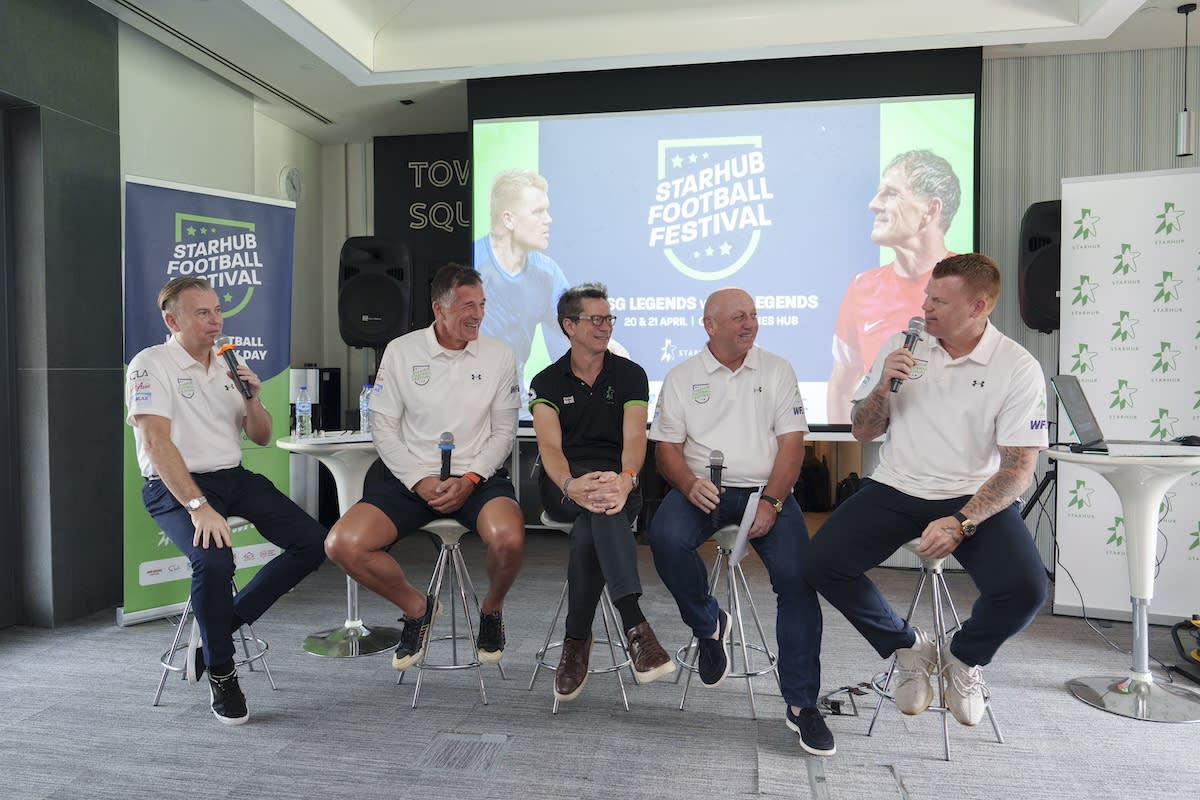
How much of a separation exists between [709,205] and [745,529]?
8.48 ft

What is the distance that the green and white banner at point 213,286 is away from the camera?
11.7 feet

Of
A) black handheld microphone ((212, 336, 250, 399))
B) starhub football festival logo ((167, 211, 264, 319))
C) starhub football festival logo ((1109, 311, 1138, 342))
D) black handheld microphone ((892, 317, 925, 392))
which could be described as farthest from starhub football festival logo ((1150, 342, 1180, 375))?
starhub football festival logo ((167, 211, 264, 319))

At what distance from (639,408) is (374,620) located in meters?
1.71

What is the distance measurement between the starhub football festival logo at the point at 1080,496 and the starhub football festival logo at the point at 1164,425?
366mm

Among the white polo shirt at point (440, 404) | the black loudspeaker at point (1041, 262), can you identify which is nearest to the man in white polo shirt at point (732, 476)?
the white polo shirt at point (440, 404)

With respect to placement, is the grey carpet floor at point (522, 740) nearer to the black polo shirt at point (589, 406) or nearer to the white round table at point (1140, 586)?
the white round table at point (1140, 586)

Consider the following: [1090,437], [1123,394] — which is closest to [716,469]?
[1090,437]

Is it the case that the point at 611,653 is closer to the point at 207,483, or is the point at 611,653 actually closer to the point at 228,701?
the point at 228,701

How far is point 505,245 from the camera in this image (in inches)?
190

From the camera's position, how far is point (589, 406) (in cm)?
285

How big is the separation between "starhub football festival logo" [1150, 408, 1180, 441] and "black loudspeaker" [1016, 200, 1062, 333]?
76 centimetres

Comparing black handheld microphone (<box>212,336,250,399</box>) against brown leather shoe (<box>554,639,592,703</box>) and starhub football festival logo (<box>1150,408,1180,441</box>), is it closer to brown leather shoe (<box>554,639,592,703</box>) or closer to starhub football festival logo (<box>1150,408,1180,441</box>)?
brown leather shoe (<box>554,639,592,703</box>)

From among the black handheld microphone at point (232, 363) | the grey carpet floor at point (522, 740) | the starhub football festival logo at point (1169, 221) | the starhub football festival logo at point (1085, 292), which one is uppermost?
the starhub football festival logo at point (1169, 221)

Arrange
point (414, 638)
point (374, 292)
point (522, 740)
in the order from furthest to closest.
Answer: point (374, 292) → point (414, 638) → point (522, 740)
